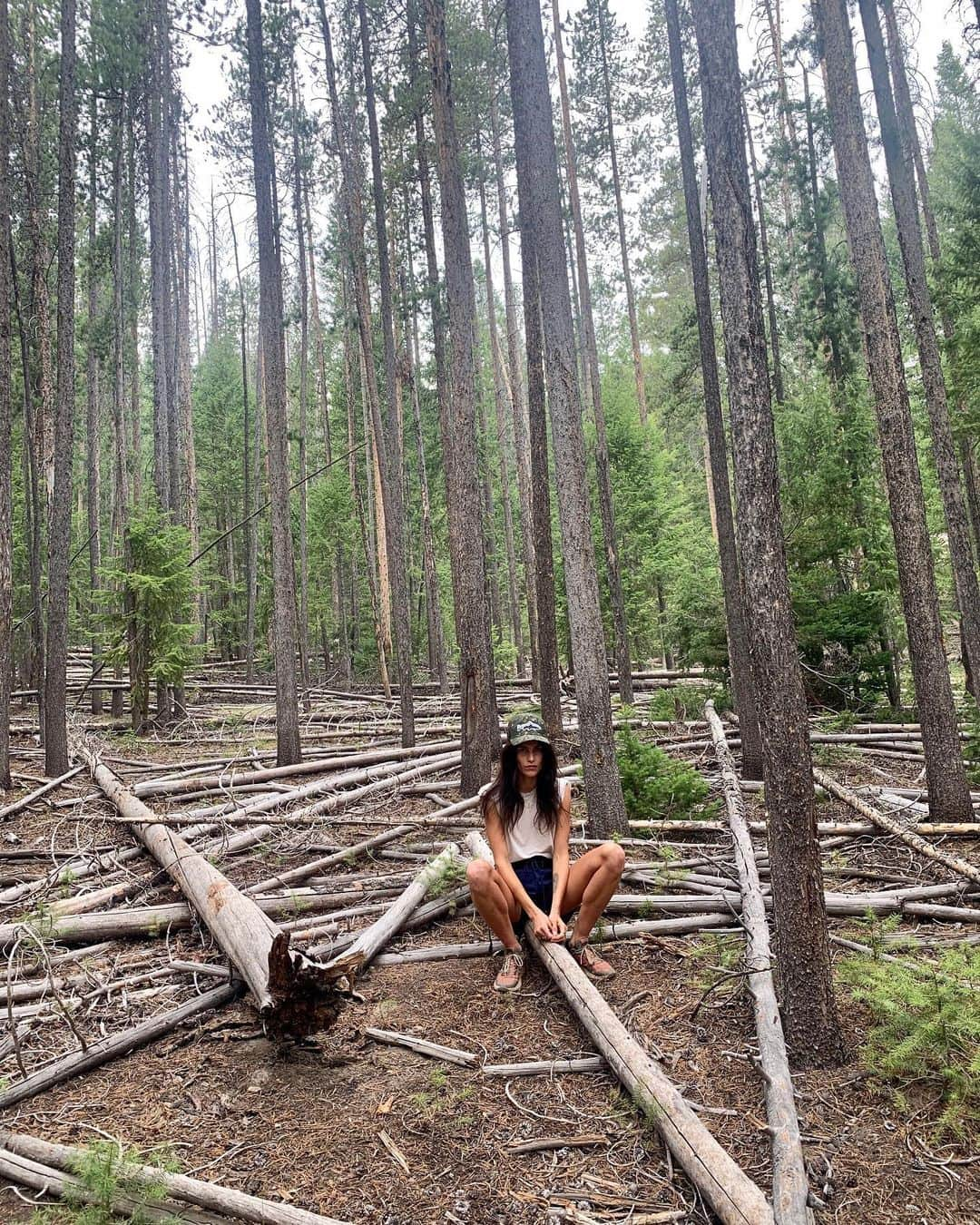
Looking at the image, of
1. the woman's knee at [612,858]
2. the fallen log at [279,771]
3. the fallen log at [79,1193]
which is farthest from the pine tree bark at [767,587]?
the fallen log at [279,771]

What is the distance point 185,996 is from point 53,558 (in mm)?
7595

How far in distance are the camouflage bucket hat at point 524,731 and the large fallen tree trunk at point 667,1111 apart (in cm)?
125

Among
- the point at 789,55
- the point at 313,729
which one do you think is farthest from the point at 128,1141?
the point at 789,55

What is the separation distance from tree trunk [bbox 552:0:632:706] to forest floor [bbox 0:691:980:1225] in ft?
33.2

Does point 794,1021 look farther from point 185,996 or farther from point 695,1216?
point 185,996

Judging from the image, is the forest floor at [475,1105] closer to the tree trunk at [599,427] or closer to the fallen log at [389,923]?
the fallen log at [389,923]

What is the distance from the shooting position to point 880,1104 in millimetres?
3090

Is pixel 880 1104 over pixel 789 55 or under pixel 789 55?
under

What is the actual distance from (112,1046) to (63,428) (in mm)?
8545

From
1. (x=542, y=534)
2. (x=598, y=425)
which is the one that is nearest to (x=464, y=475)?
(x=542, y=534)

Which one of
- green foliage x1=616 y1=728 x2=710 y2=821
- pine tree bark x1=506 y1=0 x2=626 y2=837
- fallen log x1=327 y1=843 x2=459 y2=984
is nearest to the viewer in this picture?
fallen log x1=327 y1=843 x2=459 y2=984

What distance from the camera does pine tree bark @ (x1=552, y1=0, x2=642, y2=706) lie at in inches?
574

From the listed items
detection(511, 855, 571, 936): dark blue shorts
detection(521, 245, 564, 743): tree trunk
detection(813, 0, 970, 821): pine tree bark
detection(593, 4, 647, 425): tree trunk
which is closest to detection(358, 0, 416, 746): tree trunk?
detection(521, 245, 564, 743): tree trunk

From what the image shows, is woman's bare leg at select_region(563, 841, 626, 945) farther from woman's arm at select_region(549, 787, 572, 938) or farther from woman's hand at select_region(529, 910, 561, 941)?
woman's hand at select_region(529, 910, 561, 941)
